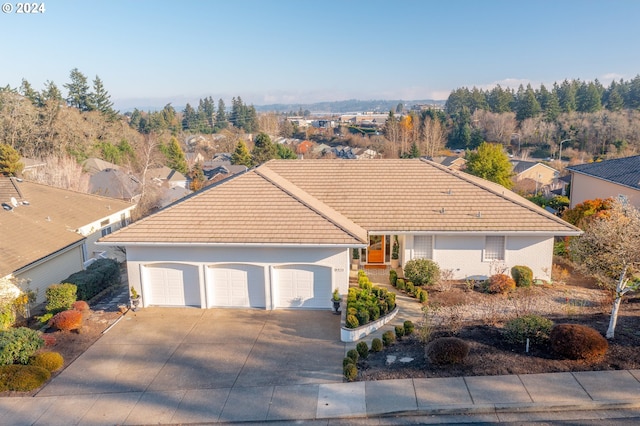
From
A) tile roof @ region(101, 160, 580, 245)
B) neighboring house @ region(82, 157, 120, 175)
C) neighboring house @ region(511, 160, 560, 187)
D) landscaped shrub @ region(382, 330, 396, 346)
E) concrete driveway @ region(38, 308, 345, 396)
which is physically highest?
tile roof @ region(101, 160, 580, 245)

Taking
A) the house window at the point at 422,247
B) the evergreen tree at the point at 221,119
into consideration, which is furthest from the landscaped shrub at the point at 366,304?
the evergreen tree at the point at 221,119

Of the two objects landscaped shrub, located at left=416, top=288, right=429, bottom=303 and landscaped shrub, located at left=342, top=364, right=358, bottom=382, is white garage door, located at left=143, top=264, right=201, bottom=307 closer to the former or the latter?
landscaped shrub, located at left=342, top=364, right=358, bottom=382

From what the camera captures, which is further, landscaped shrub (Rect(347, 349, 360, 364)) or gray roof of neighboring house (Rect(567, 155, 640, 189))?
gray roof of neighboring house (Rect(567, 155, 640, 189))

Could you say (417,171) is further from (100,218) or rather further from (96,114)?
(96,114)

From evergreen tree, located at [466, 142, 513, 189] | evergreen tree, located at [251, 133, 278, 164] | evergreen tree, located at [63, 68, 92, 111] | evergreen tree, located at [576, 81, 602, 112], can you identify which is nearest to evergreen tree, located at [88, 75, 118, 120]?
evergreen tree, located at [63, 68, 92, 111]

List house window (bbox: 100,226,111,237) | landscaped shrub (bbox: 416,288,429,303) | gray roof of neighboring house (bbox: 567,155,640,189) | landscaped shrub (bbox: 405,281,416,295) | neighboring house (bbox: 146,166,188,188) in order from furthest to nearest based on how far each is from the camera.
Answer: neighboring house (bbox: 146,166,188,188), house window (bbox: 100,226,111,237), gray roof of neighboring house (bbox: 567,155,640,189), landscaped shrub (bbox: 405,281,416,295), landscaped shrub (bbox: 416,288,429,303)

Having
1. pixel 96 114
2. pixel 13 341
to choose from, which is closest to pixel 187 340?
pixel 13 341

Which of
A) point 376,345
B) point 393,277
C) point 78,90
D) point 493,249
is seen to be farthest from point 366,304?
point 78,90
